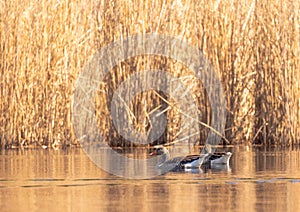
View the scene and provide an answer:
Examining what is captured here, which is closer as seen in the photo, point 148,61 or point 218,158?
point 218,158

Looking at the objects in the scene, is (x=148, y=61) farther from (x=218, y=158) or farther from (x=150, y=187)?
(x=150, y=187)

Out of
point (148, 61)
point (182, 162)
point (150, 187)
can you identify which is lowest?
point (150, 187)

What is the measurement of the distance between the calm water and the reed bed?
6.82 ft

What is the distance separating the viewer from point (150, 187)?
863 centimetres

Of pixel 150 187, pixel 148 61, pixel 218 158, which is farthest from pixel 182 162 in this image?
pixel 148 61

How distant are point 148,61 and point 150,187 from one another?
221 inches

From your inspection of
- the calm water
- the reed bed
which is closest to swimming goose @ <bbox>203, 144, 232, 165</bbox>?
the calm water

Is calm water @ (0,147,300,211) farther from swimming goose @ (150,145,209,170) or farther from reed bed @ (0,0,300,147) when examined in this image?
reed bed @ (0,0,300,147)

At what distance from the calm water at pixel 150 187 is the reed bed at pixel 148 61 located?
208cm

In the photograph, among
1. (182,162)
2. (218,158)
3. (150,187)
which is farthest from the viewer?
(218,158)

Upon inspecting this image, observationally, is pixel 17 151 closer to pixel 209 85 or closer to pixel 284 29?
pixel 209 85

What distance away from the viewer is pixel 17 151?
13.2 meters

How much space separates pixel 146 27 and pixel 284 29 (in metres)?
2.07

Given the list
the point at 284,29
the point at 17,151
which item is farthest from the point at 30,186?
the point at 284,29
